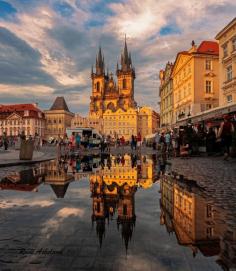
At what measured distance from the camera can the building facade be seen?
12419cm

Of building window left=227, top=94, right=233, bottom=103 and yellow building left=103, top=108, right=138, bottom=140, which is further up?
yellow building left=103, top=108, right=138, bottom=140

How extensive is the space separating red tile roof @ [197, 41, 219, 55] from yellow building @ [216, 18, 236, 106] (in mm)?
7427

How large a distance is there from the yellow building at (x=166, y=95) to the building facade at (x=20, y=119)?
6756 cm

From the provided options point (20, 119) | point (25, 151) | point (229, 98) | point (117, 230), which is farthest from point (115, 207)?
point (20, 119)

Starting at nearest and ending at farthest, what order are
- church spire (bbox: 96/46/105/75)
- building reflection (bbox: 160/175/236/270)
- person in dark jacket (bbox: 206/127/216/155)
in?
building reflection (bbox: 160/175/236/270) → person in dark jacket (bbox: 206/127/216/155) → church spire (bbox: 96/46/105/75)

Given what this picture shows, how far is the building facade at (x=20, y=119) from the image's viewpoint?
4889 inches

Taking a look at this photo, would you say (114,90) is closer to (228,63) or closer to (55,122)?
(55,122)

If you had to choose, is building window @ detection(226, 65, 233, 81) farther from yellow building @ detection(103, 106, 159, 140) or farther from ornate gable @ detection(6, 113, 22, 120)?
ornate gable @ detection(6, 113, 22, 120)

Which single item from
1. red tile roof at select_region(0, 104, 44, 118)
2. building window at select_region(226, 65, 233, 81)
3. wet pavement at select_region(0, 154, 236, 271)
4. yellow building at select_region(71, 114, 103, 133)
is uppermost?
red tile roof at select_region(0, 104, 44, 118)

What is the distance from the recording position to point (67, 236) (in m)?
3.65

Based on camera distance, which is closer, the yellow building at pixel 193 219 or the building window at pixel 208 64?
the yellow building at pixel 193 219

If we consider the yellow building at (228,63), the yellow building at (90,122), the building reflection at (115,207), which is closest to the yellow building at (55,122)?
the yellow building at (90,122)

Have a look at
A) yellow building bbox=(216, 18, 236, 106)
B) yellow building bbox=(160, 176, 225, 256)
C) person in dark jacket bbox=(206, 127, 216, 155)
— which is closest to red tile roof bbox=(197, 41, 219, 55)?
yellow building bbox=(216, 18, 236, 106)

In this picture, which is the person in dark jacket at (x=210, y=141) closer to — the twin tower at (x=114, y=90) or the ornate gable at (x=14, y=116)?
the ornate gable at (x=14, y=116)
